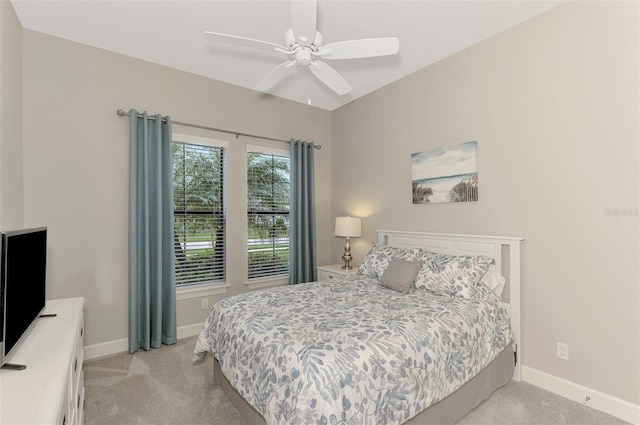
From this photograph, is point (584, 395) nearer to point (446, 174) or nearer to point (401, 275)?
point (401, 275)

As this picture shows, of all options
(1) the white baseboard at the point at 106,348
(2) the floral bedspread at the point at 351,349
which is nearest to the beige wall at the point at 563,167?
(2) the floral bedspread at the point at 351,349

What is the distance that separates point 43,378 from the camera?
1.24 meters

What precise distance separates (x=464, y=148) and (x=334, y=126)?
220 centimetres

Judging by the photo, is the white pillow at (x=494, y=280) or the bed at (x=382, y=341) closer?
the bed at (x=382, y=341)

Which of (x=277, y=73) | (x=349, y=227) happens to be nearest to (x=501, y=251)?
(x=349, y=227)

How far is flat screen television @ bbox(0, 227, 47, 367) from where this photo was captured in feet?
4.23

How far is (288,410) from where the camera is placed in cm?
150

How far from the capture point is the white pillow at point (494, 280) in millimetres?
2676

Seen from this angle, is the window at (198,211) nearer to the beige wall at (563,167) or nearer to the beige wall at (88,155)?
the beige wall at (88,155)

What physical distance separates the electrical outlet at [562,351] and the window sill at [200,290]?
3.30 m

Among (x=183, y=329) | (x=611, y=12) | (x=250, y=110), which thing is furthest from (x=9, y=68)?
(x=611, y=12)

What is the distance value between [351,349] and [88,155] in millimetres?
3082

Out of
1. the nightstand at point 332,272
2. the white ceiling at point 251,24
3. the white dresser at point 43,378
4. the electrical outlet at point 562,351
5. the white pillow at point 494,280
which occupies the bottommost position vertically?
the electrical outlet at point 562,351

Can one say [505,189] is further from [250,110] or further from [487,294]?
[250,110]
